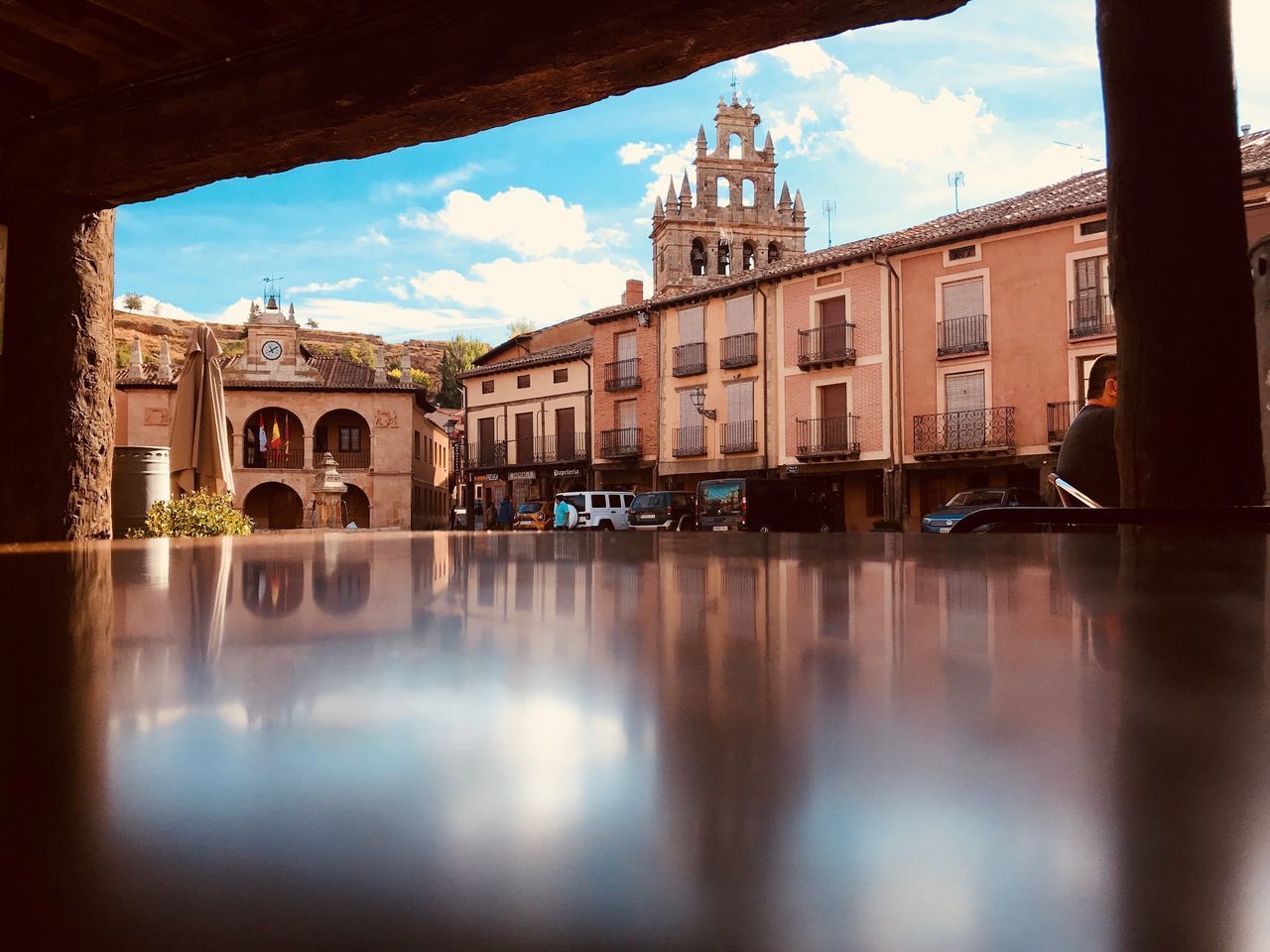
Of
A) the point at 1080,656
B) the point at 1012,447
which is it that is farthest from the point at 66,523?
the point at 1012,447

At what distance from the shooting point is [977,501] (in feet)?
52.0

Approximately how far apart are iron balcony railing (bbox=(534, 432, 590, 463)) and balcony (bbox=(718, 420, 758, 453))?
17.7 feet

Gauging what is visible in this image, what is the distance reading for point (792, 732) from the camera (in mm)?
314

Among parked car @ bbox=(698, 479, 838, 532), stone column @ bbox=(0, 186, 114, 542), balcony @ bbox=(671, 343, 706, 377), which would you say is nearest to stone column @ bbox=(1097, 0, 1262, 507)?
stone column @ bbox=(0, 186, 114, 542)

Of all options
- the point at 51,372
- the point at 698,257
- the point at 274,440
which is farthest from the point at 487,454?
the point at 51,372

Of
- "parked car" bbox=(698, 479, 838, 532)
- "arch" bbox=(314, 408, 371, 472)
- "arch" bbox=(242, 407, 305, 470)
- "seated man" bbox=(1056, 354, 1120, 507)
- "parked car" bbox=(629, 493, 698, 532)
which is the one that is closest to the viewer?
"seated man" bbox=(1056, 354, 1120, 507)

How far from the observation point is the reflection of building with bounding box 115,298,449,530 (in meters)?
29.4

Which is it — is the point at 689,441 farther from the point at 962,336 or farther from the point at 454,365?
the point at 454,365

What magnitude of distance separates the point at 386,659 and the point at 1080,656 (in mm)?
401

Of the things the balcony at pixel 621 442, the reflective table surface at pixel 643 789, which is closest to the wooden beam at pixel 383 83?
the reflective table surface at pixel 643 789

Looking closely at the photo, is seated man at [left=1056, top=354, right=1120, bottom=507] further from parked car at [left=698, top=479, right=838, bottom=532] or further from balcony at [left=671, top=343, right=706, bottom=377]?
balcony at [left=671, top=343, right=706, bottom=377]

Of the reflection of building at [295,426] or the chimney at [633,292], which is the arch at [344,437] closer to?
the reflection of building at [295,426]

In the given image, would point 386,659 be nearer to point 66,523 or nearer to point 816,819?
point 816,819

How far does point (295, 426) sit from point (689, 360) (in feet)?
52.7
